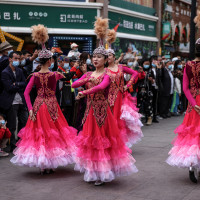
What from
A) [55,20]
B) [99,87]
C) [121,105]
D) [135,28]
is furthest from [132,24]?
[99,87]

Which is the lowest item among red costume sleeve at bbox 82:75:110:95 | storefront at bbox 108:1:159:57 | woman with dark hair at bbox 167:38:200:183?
woman with dark hair at bbox 167:38:200:183

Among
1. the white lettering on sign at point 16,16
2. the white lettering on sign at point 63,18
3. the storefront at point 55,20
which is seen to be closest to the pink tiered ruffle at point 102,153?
the storefront at point 55,20

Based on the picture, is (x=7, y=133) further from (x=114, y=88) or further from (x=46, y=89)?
(x=114, y=88)

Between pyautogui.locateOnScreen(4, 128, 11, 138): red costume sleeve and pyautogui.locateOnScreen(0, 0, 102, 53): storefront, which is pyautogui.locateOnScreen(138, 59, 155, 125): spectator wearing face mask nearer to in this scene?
pyautogui.locateOnScreen(0, 0, 102, 53): storefront

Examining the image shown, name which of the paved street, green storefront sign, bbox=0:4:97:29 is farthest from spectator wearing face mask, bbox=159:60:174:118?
the paved street

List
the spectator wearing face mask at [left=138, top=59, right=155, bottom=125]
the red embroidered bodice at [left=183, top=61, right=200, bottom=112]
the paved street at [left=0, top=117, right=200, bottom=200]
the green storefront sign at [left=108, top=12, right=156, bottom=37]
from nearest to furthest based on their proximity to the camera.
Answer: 1. the paved street at [left=0, top=117, right=200, bottom=200]
2. the red embroidered bodice at [left=183, top=61, right=200, bottom=112]
3. the spectator wearing face mask at [left=138, top=59, right=155, bottom=125]
4. the green storefront sign at [left=108, top=12, right=156, bottom=37]

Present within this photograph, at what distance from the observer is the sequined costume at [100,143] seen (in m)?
5.72

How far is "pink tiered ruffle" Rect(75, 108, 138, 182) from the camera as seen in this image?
5.72 meters

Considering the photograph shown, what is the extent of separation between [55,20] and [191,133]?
12560mm

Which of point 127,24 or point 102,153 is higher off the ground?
point 127,24

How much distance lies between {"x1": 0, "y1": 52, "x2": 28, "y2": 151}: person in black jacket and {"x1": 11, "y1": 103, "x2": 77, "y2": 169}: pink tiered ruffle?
A: 6.32 feet

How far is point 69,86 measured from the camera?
10.0 meters

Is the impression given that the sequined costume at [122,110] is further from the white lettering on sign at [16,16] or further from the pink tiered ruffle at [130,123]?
the white lettering on sign at [16,16]

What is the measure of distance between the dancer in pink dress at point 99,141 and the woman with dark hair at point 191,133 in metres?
0.68
